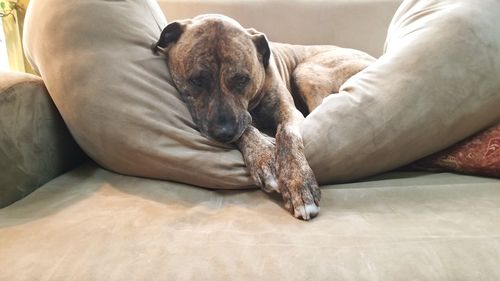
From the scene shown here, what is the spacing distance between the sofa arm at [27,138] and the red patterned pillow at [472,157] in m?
1.18

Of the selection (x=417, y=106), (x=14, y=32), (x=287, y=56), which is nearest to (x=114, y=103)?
(x=417, y=106)

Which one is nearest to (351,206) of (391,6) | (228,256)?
(228,256)

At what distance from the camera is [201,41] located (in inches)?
57.9

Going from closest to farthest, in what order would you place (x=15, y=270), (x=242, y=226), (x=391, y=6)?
1. (x=15, y=270)
2. (x=242, y=226)
3. (x=391, y=6)

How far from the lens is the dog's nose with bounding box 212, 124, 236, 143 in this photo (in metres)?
1.35

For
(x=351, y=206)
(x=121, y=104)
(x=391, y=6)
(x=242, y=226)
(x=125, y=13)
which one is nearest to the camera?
(x=242, y=226)

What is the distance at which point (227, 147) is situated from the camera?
1.36m

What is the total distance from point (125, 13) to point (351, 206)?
0.95 meters

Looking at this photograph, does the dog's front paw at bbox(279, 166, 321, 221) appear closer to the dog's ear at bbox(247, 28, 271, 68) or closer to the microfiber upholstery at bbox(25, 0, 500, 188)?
the microfiber upholstery at bbox(25, 0, 500, 188)

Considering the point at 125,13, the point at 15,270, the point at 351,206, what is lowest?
the point at 351,206

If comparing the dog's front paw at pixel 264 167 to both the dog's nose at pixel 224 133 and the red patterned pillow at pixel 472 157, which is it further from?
the red patterned pillow at pixel 472 157

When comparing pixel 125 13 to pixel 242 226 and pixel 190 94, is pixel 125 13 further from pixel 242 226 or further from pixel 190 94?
pixel 242 226

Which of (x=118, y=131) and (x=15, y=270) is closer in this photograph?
(x=15, y=270)

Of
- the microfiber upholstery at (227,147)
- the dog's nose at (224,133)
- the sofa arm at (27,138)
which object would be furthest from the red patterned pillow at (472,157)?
the sofa arm at (27,138)
